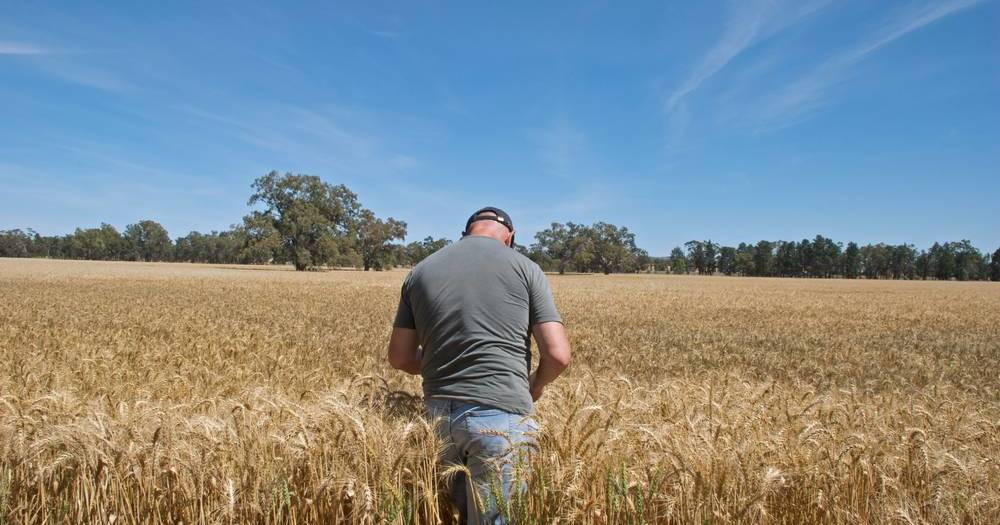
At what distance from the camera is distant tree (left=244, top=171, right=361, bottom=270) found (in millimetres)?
72562

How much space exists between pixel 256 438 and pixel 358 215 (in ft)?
281

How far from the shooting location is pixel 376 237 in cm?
9888

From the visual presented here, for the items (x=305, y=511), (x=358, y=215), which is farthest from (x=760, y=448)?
(x=358, y=215)

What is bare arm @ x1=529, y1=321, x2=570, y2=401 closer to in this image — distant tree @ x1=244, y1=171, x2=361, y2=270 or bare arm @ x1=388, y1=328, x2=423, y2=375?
bare arm @ x1=388, y1=328, x2=423, y2=375

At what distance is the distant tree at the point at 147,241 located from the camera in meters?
169

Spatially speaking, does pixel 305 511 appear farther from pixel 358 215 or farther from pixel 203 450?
pixel 358 215

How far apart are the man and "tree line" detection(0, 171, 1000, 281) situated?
70.2 m

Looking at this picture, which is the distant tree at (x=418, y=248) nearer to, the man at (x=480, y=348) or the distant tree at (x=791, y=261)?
the distant tree at (x=791, y=261)

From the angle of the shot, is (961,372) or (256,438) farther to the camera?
(961,372)

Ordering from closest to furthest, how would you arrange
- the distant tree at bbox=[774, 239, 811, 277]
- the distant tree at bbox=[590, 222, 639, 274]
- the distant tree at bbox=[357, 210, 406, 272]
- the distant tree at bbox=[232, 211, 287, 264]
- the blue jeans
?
1. the blue jeans
2. the distant tree at bbox=[232, 211, 287, 264]
3. the distant tree at bbox=[357, 210, 406, 272]
4. the distant tree at bbox=[590, 222, 639, 274]
5. the distant tree at bbox=[774, 239, 811, 277]

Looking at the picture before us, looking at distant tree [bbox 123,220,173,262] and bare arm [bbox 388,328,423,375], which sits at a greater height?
distant tree [bbox 123,220,173,262]

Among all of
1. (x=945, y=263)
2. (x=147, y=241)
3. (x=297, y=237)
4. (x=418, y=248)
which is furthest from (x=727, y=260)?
(x=147, y=241)

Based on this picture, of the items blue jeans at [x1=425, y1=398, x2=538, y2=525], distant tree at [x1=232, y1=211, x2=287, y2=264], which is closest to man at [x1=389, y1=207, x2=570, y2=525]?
blue jeans at [x1=425, y1=398, x2=538, y2=525]

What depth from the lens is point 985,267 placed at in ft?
479
